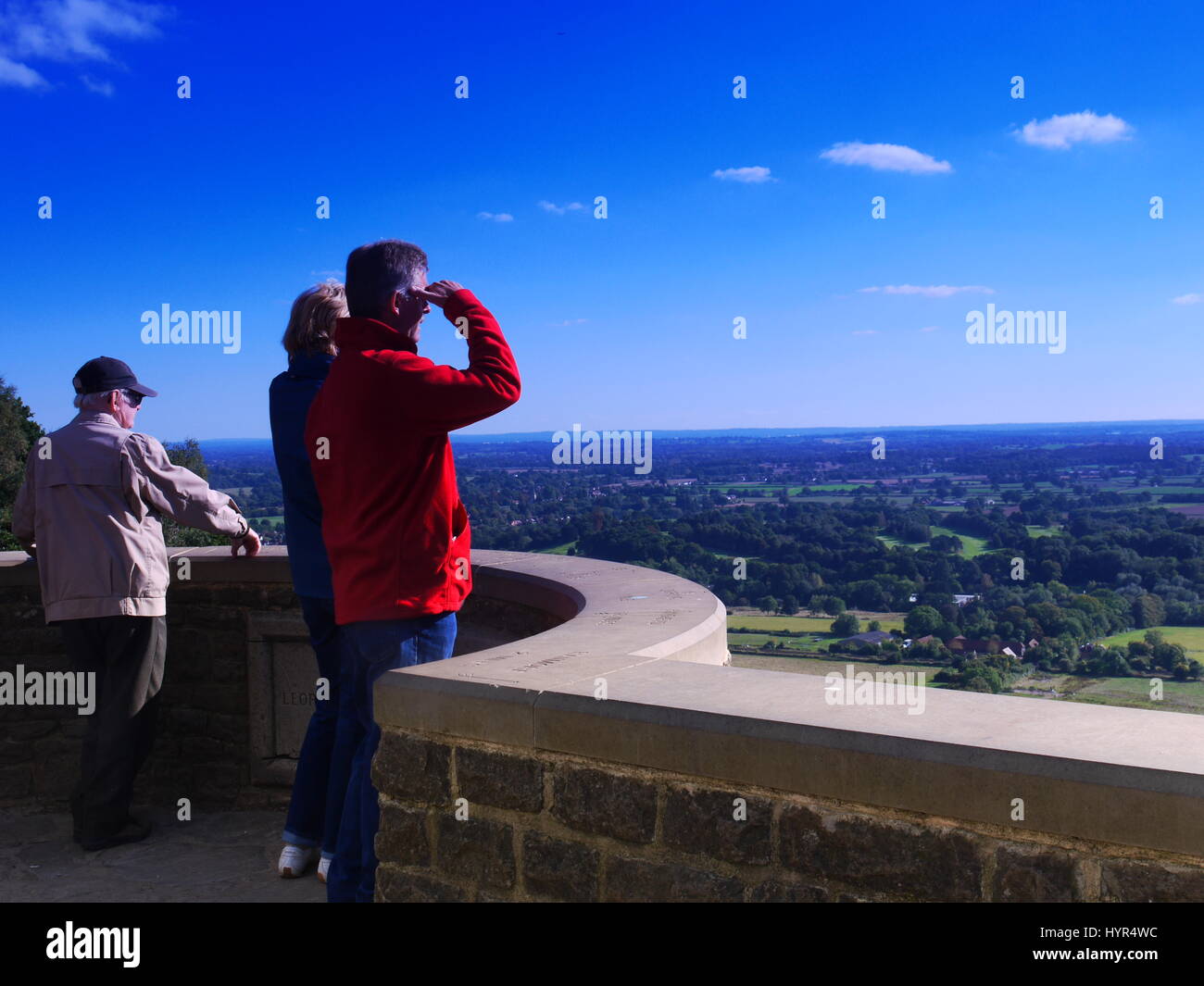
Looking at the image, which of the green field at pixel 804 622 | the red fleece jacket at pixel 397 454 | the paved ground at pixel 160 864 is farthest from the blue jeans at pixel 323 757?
the green field at pixel 804 622

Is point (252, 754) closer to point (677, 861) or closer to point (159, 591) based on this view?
point (159, 591)

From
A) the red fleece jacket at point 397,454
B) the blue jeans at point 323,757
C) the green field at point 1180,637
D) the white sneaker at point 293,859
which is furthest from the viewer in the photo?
the green field at point 1180,637

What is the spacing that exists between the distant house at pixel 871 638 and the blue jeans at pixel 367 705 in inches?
181

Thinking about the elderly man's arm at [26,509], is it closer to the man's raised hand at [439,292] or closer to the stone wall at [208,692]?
the stone wall at [208,692]

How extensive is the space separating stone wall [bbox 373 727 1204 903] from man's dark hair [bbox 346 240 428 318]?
1143mm

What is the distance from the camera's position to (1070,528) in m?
12.0

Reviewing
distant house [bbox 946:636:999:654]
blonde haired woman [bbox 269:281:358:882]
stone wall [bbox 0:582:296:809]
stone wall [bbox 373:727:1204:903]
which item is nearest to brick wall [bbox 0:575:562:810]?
stone wall [bbox 0:582:296:809]

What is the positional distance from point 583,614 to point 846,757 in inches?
63.2

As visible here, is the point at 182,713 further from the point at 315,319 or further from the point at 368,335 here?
the point at 368,335

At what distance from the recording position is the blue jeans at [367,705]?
2.90 metres

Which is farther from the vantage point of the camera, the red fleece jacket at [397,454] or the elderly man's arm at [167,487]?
the elderly man's arm at [167,487]

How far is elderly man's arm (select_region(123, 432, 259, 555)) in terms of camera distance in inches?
172

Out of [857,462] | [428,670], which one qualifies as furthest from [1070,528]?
[428,670]
